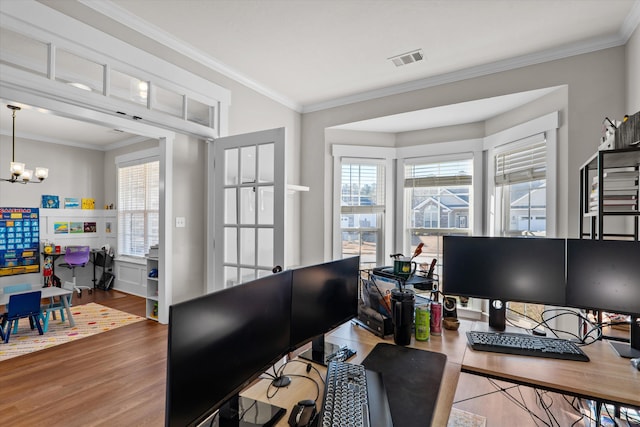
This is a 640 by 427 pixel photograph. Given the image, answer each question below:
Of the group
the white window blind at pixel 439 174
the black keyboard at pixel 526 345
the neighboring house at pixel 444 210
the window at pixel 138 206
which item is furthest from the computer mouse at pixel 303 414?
the window at pixel 138 206

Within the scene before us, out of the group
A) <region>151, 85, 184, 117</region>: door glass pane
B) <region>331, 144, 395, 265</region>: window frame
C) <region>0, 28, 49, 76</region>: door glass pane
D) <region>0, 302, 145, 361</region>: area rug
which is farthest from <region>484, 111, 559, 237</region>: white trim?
<region>0, 302, 145, 361</region>: area rug

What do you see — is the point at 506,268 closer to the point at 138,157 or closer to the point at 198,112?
the point at 198,112

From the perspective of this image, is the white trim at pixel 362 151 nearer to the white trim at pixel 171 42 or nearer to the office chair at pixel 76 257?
the white trim at pixel 171 42

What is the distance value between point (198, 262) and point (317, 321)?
2289 millimetres

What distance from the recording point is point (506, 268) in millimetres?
1659

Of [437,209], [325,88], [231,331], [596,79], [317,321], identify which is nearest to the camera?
[231,331]

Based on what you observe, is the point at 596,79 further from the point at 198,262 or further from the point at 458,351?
the point at 198,262

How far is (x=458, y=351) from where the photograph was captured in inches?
58.9

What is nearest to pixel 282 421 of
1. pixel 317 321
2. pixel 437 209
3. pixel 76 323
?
pixel 317 321

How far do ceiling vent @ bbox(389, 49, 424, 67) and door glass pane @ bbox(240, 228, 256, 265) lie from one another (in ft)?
6.92

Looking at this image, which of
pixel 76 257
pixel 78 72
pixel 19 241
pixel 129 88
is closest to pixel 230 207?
pixel 129 88

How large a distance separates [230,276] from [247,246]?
38 centimetres

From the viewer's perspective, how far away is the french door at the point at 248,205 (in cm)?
264

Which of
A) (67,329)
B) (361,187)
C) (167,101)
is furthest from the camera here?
(361,187)
